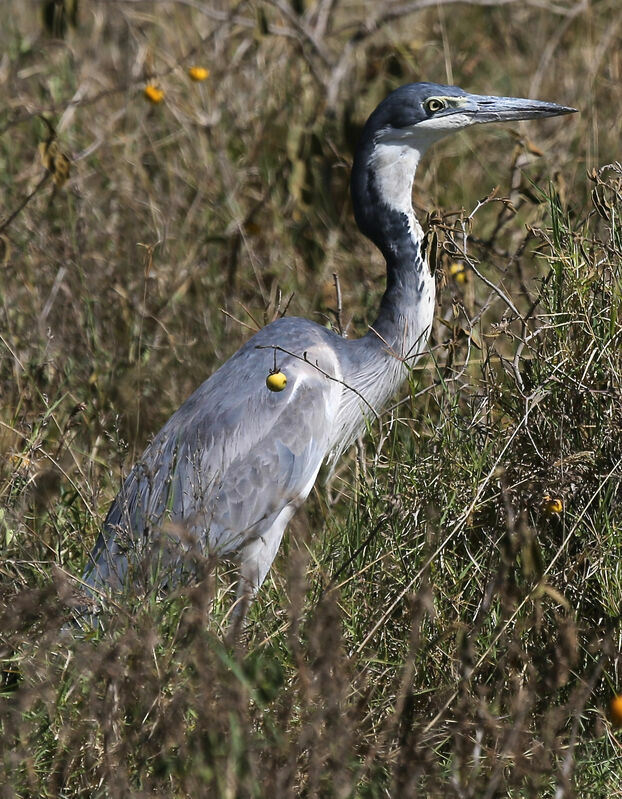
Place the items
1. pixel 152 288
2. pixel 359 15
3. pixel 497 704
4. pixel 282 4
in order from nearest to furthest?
1. pixel 497 704
2. pixel 152 288
3. pixel 282 4
4. pixel 359 15

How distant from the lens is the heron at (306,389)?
3389 millimetres

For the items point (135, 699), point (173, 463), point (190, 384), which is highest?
point (173, 463)

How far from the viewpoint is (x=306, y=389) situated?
3.54m

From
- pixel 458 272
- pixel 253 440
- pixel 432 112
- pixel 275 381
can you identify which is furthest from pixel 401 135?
pixel 275 381

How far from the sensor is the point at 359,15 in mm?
6504

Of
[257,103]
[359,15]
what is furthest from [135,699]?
[359,15]

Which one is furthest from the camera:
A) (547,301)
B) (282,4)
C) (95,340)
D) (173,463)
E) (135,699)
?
(282,4)

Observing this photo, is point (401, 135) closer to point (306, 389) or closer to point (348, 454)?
point (306, 389)

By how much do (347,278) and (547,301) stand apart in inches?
70.2

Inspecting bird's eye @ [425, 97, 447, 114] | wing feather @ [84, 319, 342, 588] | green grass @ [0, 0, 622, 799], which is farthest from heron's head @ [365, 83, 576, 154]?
wing feather @ [84, 319, 342, 588]

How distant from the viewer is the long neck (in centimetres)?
367

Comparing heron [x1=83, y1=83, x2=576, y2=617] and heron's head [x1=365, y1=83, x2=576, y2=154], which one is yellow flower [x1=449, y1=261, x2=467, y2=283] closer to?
heron [x1=83, y1=83, x2=576, y2=617]

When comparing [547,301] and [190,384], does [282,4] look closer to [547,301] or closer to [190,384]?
[190,384]

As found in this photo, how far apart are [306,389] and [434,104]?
3.45 ft
